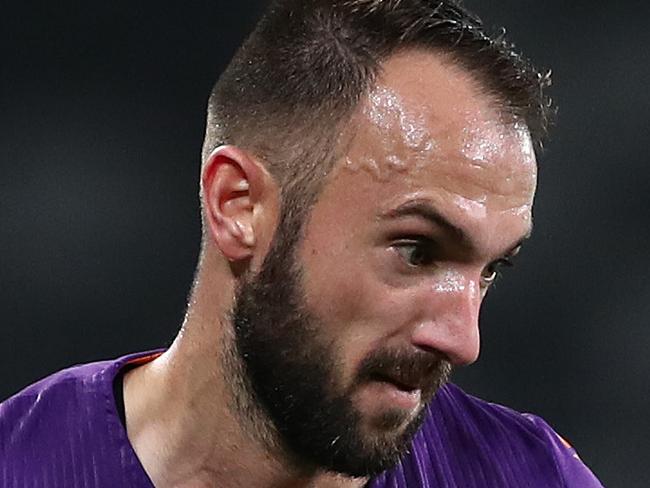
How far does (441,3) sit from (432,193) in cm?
18

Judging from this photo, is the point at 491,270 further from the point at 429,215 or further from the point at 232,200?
the point at 232,200

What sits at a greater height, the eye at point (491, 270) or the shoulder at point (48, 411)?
the eye at point (491, 270)

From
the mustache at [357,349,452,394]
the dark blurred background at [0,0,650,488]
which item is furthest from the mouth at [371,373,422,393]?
the dark blurred background at [0,0,650,488]

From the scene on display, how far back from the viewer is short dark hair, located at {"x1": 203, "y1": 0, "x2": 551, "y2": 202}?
992 millimetres

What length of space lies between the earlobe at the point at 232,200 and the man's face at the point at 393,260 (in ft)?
0.10

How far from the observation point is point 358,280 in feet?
3.15

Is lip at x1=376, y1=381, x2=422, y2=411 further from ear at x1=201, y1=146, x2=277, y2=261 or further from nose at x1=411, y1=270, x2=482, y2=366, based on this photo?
ear at x1=201, y1=146, x2=277, y2=261

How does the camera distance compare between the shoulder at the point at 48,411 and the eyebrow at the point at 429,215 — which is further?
the shoulder at the point at 48,411

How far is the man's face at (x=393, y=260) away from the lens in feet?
3.12

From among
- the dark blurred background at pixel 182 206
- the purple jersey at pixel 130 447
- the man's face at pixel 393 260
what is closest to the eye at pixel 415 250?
the man's face at pixel 393 260

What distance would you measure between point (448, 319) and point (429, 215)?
Answer: 76mm

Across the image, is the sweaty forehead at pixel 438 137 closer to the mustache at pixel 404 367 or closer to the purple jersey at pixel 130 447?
the mustache at pixel 404 367

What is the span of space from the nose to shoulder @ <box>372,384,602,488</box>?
0.61 feet

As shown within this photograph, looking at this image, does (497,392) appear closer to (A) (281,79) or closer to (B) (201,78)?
(B) (201,78)
